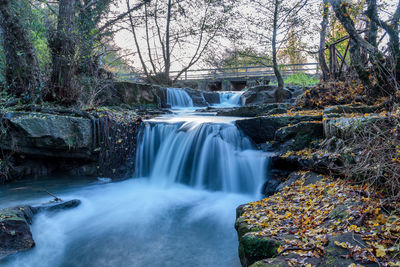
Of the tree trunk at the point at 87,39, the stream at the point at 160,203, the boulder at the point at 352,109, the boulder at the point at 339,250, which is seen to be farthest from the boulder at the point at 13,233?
the boulder at the point at 352,109

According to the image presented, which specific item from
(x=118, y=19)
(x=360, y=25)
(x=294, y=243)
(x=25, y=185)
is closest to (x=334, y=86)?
(x=360, y=25)

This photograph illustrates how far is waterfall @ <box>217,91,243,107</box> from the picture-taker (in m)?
14.5

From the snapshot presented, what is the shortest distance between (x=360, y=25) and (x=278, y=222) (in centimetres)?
755

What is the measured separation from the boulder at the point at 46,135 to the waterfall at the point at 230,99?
940cm

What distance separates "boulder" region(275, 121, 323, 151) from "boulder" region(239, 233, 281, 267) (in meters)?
3.00

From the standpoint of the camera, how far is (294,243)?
224cm

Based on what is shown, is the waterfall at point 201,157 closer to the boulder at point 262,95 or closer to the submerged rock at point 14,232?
the submerged rock at point 14,232

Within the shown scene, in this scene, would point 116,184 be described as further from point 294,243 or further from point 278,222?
point 294,243

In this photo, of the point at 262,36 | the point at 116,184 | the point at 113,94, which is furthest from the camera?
the point at 262,36

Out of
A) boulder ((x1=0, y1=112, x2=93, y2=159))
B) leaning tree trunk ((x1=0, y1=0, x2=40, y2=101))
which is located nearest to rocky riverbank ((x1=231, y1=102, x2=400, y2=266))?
boulder ((x1=0, y1=112, x2=93, y2=159))

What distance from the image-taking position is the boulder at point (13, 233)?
3.16 meters

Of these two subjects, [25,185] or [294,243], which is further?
[25,185]

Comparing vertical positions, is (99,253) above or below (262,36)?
below

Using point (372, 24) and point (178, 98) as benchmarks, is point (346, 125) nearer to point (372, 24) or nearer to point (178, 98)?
point (372, 24)
